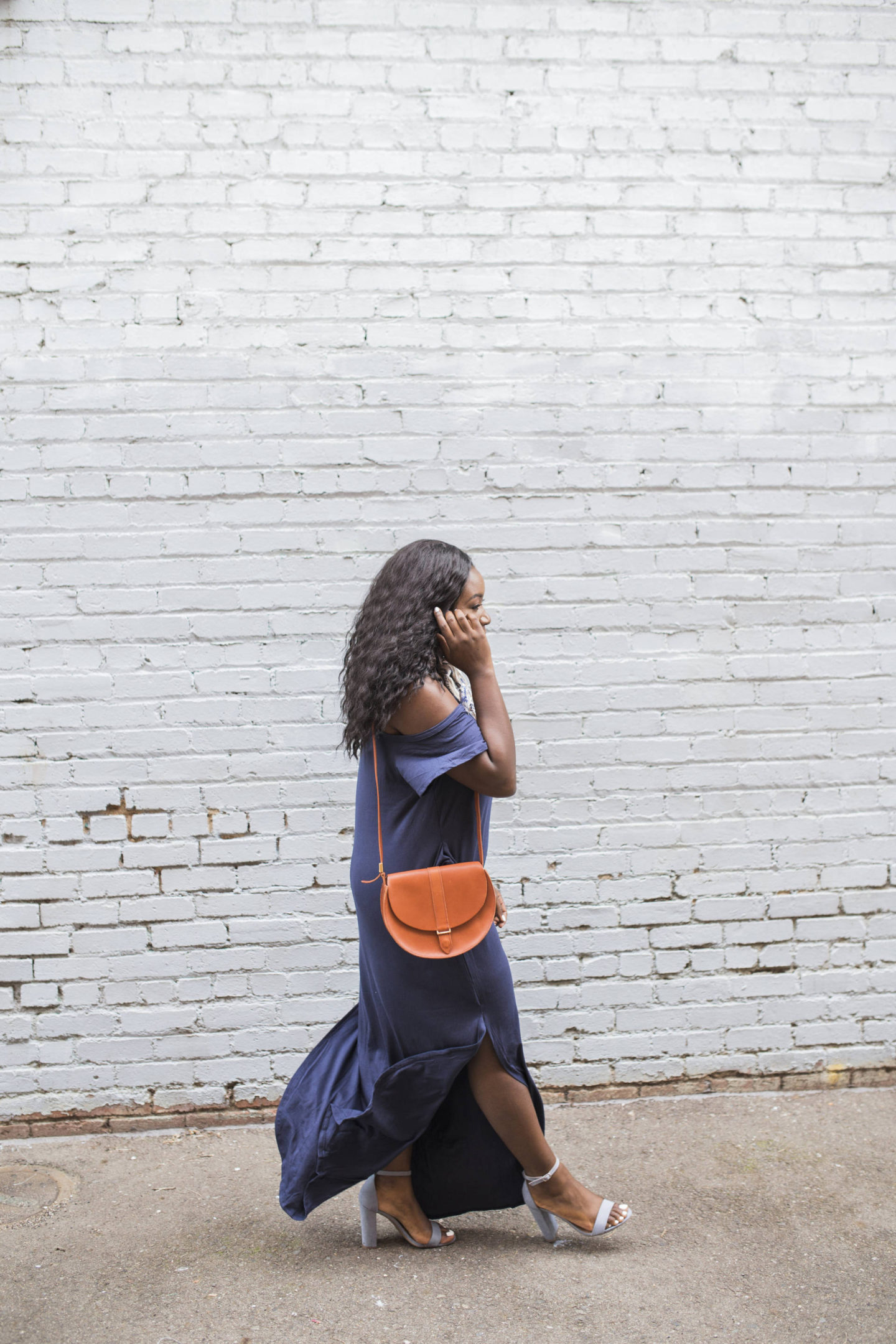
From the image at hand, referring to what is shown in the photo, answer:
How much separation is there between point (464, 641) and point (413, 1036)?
99cm

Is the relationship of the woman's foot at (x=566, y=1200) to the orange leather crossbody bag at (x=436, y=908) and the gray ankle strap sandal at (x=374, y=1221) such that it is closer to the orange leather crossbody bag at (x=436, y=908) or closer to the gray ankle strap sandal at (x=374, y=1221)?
the gray ankle strap sandal at (x=374, y=1221)

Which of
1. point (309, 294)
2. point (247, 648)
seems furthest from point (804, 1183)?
point (309, 294)

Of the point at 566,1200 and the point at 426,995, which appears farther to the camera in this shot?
the point at 566,1200

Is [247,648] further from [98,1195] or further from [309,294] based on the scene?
[98,1195]

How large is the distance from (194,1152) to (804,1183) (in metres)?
1.91

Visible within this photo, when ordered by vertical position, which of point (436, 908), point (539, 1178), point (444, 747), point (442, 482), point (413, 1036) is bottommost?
point (539, 1178)

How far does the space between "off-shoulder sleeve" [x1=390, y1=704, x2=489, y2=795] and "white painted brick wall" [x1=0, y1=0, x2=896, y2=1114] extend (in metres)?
0.99

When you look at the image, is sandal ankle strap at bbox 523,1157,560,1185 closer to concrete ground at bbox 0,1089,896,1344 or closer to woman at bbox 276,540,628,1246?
woman at bbox 276,540,628,1246

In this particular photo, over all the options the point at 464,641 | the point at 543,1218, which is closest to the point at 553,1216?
the point at 543,1218

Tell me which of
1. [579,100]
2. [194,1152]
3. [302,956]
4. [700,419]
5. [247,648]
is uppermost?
[579,100]

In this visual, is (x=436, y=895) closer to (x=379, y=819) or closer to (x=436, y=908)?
(x=436, y=908)

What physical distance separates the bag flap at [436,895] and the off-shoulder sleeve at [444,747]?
0.21 m

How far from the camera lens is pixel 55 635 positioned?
10.7 feet

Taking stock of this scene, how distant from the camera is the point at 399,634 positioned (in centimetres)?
240
